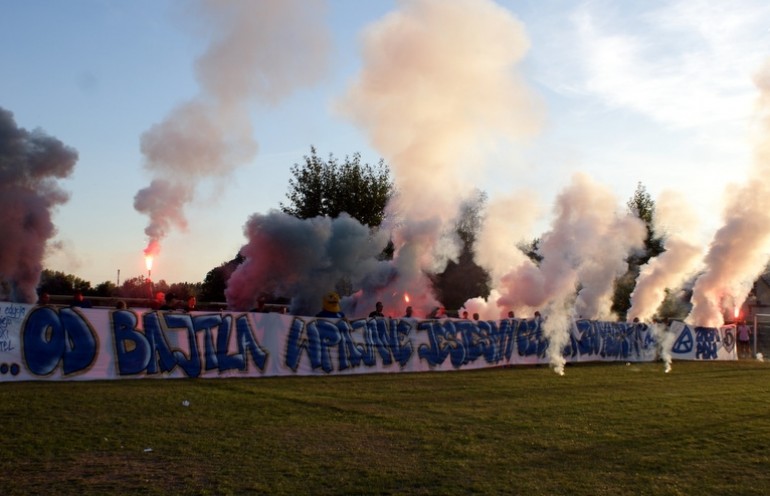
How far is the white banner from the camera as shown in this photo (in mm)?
15805

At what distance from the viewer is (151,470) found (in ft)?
27.6

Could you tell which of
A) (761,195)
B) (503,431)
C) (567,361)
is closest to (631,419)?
(503,431)

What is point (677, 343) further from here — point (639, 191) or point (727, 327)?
point (639, 191)

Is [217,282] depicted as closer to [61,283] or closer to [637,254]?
[61,283]

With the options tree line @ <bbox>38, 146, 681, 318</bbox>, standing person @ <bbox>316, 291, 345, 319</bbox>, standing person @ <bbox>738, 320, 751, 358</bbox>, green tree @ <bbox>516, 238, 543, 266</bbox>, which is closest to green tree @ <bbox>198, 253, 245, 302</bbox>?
tree line @ <bbox>38, 146, 681, 318</bbox>

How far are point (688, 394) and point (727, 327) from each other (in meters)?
17.8

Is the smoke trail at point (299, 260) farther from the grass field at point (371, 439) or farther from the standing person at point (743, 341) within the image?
the standing person at point (743, 341)

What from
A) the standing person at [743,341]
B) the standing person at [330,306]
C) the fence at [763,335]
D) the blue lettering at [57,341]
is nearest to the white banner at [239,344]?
the blue lettering at [57,341]

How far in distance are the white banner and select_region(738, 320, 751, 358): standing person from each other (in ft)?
32.0

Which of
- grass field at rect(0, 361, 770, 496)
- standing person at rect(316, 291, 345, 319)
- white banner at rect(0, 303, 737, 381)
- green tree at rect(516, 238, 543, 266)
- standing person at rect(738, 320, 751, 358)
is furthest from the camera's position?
green tree at rect(516, 238, 543, 266)

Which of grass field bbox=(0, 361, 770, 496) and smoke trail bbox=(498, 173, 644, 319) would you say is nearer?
grass field bbox=(0, 361, 770, 496)

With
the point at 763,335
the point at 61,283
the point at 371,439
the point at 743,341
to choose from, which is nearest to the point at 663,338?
the point at 743,341

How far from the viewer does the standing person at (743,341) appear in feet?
108

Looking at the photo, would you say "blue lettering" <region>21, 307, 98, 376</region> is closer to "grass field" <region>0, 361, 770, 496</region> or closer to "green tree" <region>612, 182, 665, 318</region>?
"grass field" <region>0, 361, 770, 496</region>
